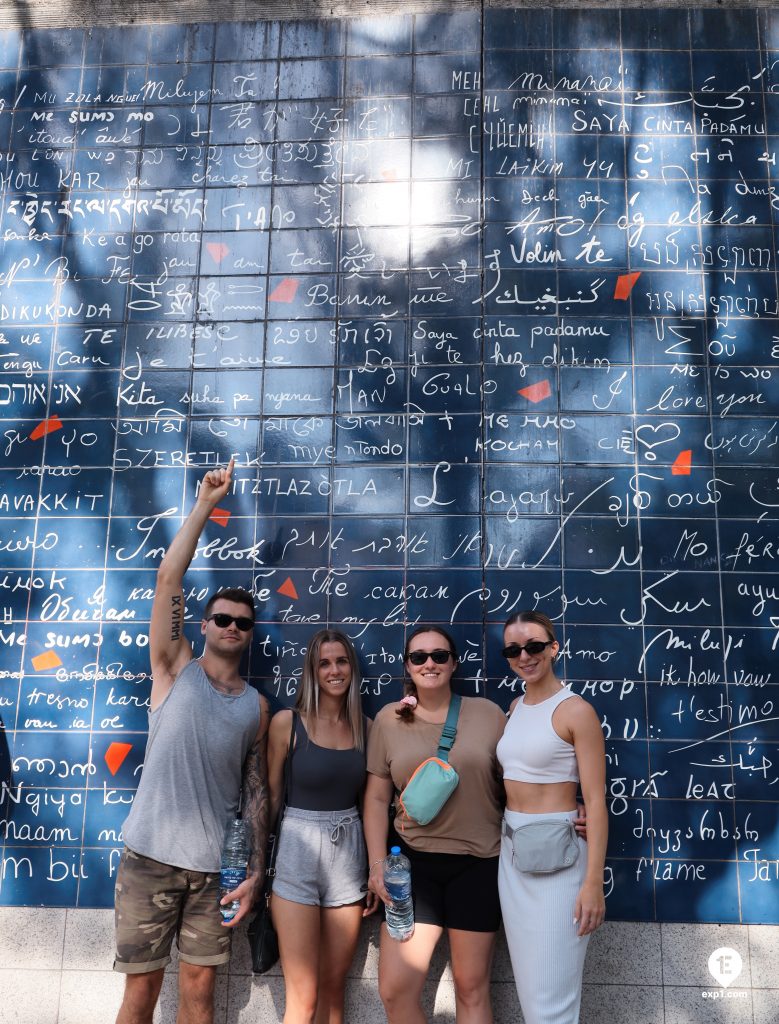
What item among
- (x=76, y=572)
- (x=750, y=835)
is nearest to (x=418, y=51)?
(x=76, y=572)

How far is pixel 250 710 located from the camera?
3.91 metres

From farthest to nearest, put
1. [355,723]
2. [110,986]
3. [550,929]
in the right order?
[110,986]
[355,723]
[550,929]

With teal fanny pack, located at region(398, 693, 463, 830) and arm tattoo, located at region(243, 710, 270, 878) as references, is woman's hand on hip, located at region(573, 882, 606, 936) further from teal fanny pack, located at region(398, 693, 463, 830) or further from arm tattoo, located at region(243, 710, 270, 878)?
arm tattoo, located at region(243, 710, 270, 878)

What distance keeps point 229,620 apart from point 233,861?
1.05 m

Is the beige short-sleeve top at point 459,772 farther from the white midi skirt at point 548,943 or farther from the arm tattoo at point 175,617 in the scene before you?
the arm tattoo at point 175,617

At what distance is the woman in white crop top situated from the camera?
3.35m

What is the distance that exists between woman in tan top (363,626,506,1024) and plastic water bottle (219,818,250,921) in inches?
21.7

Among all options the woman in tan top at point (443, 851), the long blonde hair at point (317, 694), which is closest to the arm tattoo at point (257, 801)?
the long blonde hair at point (317, 694)

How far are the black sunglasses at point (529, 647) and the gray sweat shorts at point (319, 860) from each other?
1075mm

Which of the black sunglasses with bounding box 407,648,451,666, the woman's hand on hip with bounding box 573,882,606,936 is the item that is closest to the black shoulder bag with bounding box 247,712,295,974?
the black sunglasses with bounding box 407,648,451,666

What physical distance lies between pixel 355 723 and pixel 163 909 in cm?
113

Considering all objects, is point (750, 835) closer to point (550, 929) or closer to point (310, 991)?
point (550, 929)

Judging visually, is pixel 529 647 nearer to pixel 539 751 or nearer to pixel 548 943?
pixel 539 751

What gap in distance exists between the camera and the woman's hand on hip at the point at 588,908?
3330 millimetres
